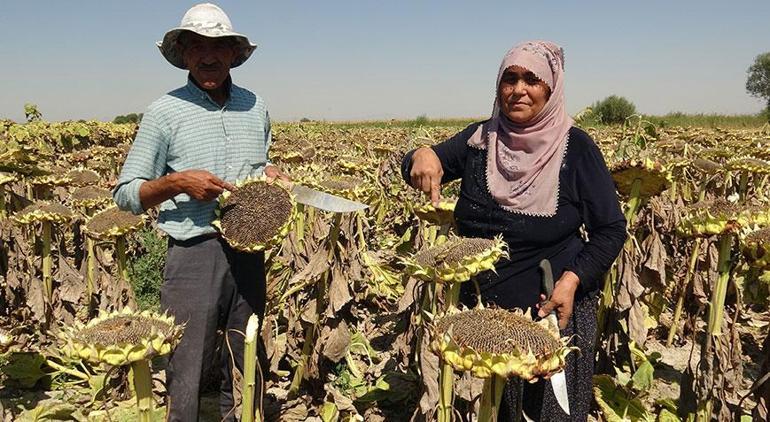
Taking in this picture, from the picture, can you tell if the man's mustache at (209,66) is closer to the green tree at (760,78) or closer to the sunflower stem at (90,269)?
the sunflower stem at (90,269)

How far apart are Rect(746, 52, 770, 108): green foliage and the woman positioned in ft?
261

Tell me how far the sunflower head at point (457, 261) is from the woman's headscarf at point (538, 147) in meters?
0.30

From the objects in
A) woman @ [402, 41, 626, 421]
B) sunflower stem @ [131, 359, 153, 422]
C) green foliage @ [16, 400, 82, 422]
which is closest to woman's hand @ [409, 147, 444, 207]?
woman @ [402, 41, 626, 421]

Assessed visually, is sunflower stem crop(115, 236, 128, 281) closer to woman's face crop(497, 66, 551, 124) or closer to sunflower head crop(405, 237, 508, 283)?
sunflower head crop(405, 237, 508, 283)

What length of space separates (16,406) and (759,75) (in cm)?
8237

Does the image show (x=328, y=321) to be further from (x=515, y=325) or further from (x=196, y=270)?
(x=515, y=325)

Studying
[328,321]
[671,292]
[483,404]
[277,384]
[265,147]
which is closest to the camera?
[483,404]

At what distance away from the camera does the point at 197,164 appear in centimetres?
279

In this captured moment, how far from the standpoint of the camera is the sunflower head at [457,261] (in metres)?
2.16

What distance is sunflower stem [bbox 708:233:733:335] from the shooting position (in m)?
3.02

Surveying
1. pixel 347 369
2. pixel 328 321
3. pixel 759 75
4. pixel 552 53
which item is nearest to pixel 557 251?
pixel 552 53

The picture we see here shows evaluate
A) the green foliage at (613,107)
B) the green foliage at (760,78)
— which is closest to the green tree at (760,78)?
the green foliage at (760,78)

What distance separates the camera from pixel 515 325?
68.4 inches

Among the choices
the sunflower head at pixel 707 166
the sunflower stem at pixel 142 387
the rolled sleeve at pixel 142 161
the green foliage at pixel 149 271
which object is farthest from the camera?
the sunflower head at pixel 707 166
